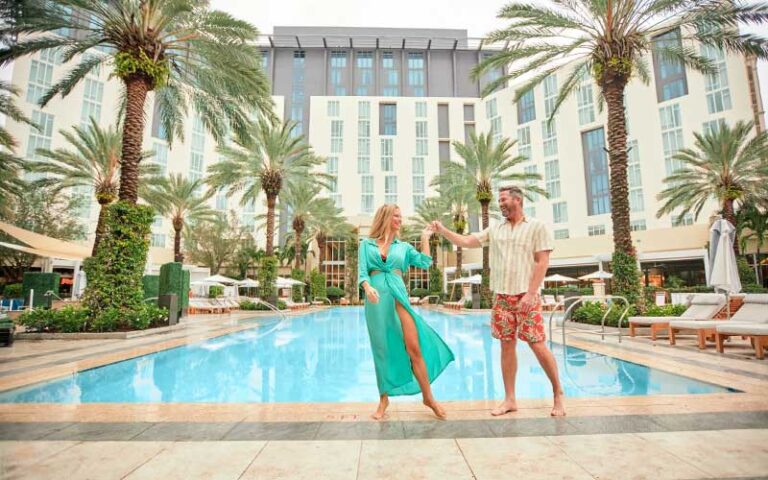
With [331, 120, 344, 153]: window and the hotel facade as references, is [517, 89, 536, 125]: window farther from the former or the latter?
[331, 120, 344, 153]: window

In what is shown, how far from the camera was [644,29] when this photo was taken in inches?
483

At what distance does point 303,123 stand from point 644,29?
5245 centimetres

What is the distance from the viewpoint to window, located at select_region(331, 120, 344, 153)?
5297 cm

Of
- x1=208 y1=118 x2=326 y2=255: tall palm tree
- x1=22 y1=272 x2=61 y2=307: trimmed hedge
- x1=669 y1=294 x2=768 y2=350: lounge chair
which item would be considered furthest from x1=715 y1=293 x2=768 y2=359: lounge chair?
x1=22 y1=272 x2=61 y2=307: trimmed hedge

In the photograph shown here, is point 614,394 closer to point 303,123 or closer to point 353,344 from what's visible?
point 353,344

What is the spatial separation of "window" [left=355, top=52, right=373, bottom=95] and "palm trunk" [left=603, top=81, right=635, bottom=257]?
52.0 m

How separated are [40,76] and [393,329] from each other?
49.3 metres

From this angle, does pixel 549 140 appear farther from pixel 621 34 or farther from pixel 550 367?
pixel 550 367

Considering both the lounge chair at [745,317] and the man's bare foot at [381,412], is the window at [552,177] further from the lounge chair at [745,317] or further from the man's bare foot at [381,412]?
the man's bare foot at [381,412]

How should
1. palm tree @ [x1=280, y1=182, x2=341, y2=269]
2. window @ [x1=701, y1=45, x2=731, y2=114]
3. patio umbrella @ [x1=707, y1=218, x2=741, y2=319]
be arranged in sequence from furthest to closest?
window @ [x1=701, y1=45, x2=731, y2=114] < palm tree @ [x1=280, y1=182, x2=341, y2=269] < patio umbrella @ [x1=707, y1=218, x2=741, y2=319]

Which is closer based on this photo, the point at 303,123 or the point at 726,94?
the point at 726,94

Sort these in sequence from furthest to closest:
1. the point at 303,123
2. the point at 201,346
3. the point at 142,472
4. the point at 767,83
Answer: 1. the point at 303,123
2. the point at 767,83
3. the point at 201,346
4. the point at 142,472

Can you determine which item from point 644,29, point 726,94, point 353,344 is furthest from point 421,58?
point 353,344

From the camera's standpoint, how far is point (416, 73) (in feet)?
200
